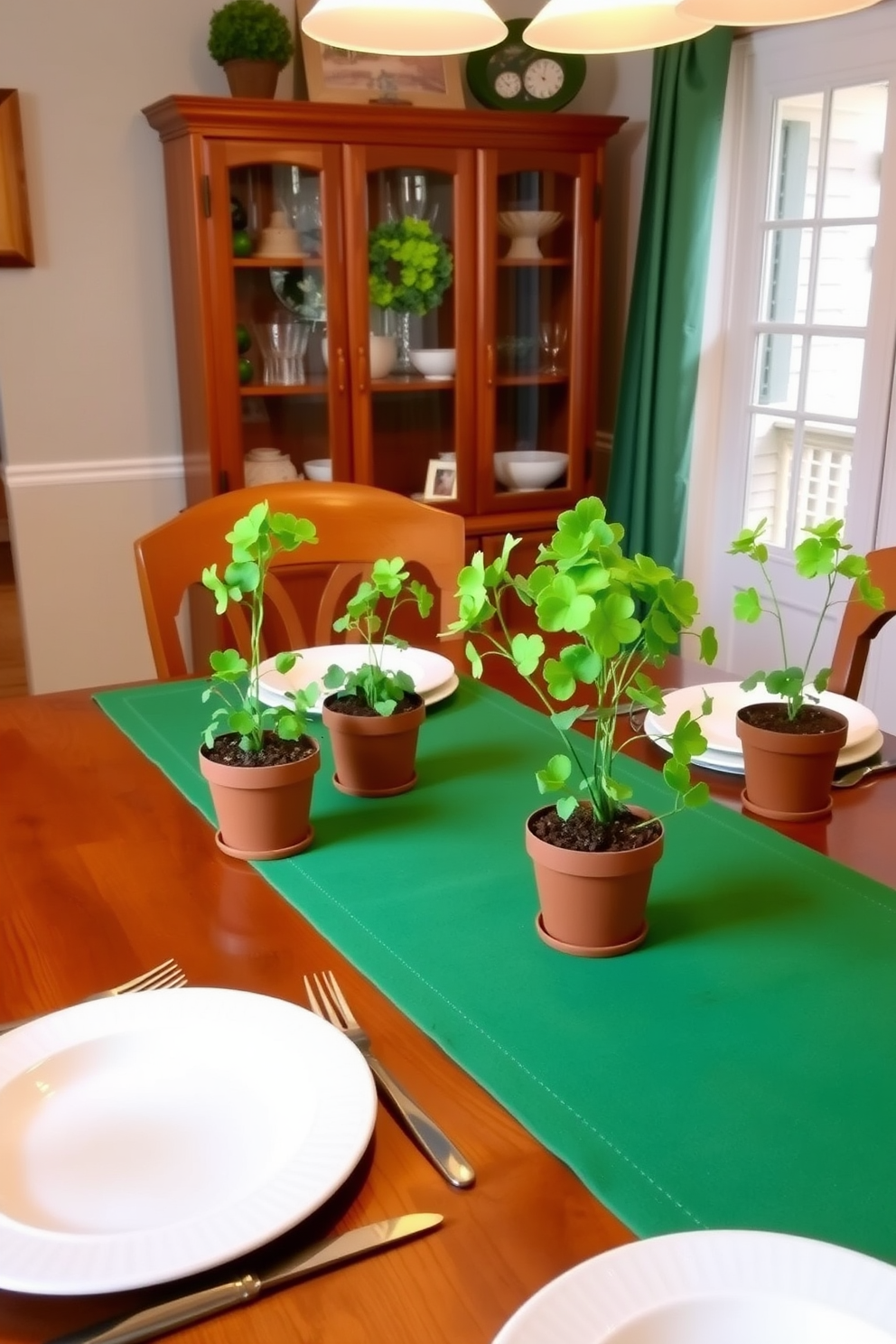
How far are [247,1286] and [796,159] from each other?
9.27ft

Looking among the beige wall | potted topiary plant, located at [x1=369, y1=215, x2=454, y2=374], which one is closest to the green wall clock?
the beige wall

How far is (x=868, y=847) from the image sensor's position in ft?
3.59

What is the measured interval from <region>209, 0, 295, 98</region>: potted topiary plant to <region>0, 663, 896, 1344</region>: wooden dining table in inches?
74.5

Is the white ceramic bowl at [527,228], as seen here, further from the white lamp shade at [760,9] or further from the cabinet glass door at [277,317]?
the white lamp shade at [760,9]

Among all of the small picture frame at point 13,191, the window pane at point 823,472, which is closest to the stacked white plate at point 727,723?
the window pane at point 823,472

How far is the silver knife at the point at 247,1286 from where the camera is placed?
58 centimetres

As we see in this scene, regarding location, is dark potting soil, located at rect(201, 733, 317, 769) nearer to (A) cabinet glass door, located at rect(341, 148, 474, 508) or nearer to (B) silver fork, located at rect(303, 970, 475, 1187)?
(B) silver fork, located at rect(303, 970, 475, 1187)

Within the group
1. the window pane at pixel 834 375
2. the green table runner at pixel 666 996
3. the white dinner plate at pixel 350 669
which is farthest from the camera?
the window pane at pixel 834 375

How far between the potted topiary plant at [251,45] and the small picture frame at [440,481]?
96 cm

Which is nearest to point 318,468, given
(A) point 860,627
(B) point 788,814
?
(A) point 860,627

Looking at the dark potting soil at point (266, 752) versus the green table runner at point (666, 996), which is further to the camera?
the dark potting soil at point (266, 752)

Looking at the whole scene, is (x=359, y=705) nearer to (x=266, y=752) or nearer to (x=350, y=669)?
(x=266, y=752)

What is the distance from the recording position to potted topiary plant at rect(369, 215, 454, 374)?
295cm

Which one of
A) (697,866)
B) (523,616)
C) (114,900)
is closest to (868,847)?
(697,866)
